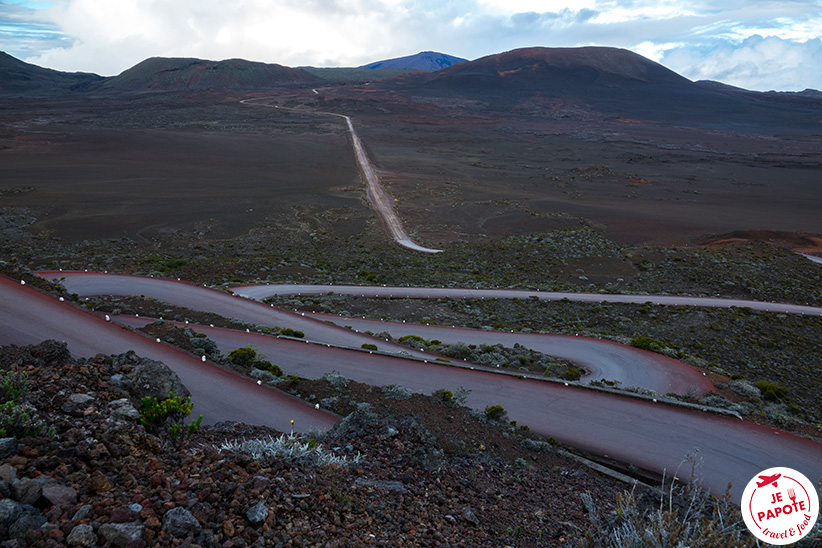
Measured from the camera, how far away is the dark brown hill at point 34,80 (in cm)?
15306

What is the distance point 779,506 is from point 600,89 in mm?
180798

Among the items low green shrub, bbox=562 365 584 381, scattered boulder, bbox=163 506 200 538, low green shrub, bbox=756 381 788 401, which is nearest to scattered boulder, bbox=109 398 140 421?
scattered boulder, bbox=163 506 200 538

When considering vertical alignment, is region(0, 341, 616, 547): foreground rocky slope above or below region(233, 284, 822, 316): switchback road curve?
above

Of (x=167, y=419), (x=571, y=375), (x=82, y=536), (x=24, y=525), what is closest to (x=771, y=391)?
(x=571, y=375)

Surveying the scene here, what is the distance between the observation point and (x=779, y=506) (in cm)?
396

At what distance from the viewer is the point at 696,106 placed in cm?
14738

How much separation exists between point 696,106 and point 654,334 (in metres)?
158

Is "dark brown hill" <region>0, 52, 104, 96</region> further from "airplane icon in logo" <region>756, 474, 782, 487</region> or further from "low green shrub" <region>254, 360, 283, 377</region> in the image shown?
"airplane icon in logo" <region>756, 474, 782, 487</region>

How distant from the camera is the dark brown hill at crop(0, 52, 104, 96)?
153062mm

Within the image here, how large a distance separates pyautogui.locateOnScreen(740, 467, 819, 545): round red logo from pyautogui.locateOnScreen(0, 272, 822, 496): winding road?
5980mm

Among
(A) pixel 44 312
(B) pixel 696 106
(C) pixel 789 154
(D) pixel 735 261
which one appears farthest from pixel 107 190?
(B) pixel 696 106

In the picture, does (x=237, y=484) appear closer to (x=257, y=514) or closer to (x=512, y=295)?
(x=257, y=514)

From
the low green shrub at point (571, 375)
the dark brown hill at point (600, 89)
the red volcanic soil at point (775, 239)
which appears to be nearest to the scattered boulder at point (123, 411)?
the low green shrub at point (571, 375)

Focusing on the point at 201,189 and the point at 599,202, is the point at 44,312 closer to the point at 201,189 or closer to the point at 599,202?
the point at 201,189
